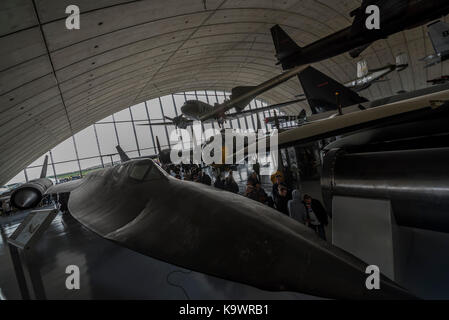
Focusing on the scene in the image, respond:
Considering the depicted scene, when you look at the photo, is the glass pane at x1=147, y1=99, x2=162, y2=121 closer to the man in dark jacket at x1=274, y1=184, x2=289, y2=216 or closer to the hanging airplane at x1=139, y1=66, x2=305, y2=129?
the hanging airplane at x1=139, y1=66, x2=305, y2=129

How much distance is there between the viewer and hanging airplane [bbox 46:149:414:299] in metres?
1.32

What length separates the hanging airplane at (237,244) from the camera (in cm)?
132

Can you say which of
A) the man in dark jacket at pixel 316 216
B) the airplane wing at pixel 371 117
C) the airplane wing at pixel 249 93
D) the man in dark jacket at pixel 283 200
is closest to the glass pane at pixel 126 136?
the airplane wing at pixel 249 93

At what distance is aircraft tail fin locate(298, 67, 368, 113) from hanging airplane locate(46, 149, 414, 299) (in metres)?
6.22

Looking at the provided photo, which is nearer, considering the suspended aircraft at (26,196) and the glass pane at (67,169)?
the suspended aircraft at (26,196)

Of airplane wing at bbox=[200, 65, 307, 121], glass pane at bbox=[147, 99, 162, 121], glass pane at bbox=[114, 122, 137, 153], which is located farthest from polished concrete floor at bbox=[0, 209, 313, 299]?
glass pane at bbox=[147, 99, 162, 121]

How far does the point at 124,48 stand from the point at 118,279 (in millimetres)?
9321

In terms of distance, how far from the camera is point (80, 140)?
20219mm

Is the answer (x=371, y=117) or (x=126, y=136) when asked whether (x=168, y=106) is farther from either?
(x=371, y=117)

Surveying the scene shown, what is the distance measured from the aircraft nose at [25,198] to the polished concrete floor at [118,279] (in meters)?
3.95

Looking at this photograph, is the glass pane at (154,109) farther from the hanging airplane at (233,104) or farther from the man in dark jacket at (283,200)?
the man in dark jacket at (283,200)

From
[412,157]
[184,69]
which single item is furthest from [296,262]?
[184,69]

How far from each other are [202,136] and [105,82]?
6.25 m
